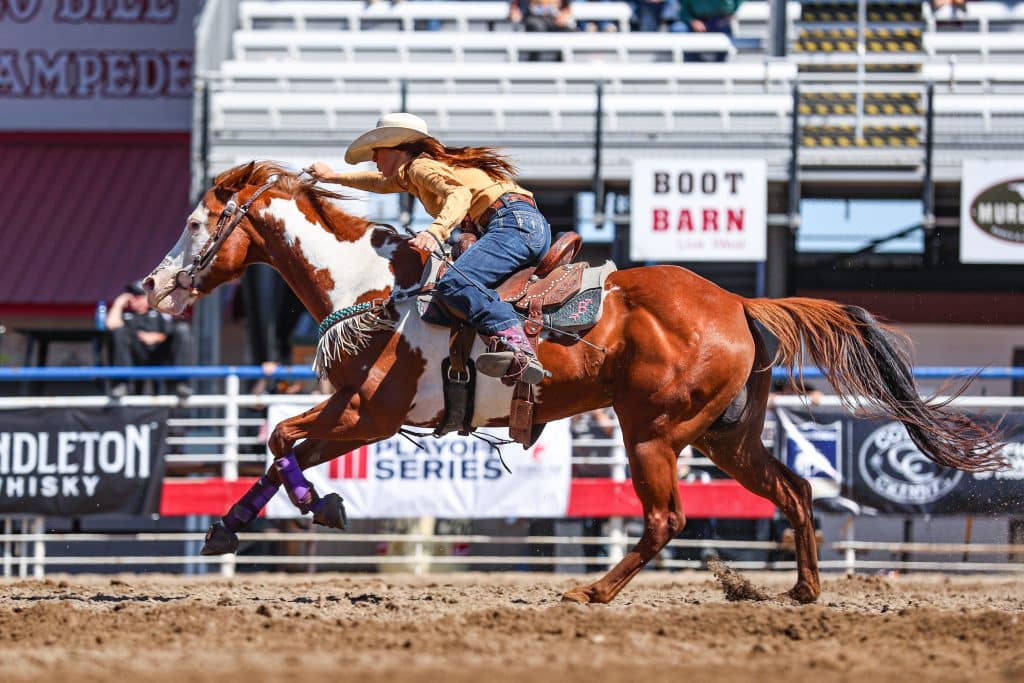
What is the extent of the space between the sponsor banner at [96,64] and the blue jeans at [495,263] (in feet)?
34.0

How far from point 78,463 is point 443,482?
2716mm

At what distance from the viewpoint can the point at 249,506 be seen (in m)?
6.32

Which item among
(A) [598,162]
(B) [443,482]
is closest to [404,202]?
(A) [598,162]

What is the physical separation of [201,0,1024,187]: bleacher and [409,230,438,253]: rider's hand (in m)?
5.96

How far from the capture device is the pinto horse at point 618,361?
6.39 metres

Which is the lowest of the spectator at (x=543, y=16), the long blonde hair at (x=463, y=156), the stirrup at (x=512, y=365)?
the stirrup at (x=512, y=365)

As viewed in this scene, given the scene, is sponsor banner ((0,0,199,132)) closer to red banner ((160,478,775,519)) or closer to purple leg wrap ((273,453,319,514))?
red banner ((160,478,775,519))

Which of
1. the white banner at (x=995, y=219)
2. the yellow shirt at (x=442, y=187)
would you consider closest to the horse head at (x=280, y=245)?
the yellow shirt at (x=442, y=187)

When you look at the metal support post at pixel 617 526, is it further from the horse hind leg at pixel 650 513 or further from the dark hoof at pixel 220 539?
the dark hoof at pixel 220 539

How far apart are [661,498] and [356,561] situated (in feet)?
12.5

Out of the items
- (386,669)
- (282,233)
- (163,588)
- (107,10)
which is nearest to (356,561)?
(163,588)

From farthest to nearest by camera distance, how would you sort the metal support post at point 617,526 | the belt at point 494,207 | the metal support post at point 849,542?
the metal support post at point 617,526
the metal support post at point 849,542
the belt at point 494,207

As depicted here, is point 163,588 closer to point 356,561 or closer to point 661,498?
point 356,561

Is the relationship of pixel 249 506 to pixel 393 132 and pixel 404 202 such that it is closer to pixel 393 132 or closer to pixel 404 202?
pixel 393 132
